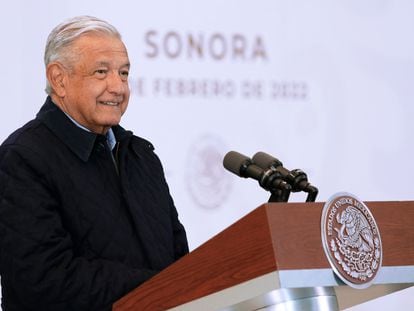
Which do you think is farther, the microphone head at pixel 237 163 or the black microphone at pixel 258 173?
the microphone head at pixel 237 163

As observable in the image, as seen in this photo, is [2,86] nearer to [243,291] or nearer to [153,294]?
[153,294]

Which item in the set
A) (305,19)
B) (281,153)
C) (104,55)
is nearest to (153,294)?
(104,55)

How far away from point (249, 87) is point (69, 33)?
1249 millimetres

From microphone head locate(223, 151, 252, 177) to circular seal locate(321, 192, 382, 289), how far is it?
0.31 m

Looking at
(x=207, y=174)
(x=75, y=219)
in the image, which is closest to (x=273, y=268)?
(x=75, y=219)

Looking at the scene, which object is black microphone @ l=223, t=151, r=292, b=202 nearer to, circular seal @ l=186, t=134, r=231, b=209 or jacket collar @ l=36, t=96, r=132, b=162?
jacket collar @ l=36, t=96, r=132, b=162

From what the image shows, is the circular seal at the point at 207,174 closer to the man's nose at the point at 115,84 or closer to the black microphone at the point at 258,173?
the man's nose at the point at 115,84

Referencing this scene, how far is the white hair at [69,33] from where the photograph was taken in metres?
2.20

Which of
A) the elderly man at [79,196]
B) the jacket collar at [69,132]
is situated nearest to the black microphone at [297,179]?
the elderly man at [79,196]

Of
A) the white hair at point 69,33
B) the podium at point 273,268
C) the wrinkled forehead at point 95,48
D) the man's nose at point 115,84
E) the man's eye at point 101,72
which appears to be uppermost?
the white hair at point 69,33

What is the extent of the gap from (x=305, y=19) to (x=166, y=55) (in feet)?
2.05

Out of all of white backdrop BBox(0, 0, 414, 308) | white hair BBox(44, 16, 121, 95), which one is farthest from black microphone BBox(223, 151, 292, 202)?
white backdrop BBox(0, 0, 414, 308)

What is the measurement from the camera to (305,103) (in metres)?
3.48

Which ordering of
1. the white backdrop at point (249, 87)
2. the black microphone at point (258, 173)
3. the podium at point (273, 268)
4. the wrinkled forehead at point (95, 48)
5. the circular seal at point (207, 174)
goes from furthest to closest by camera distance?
the circular seal at point (207, 174)
the white backdrop at point (249, 87)
the wrinkled forehead at point (95, 48)
the black microphone at point (258, 173)
the podium at point (273, 268)
